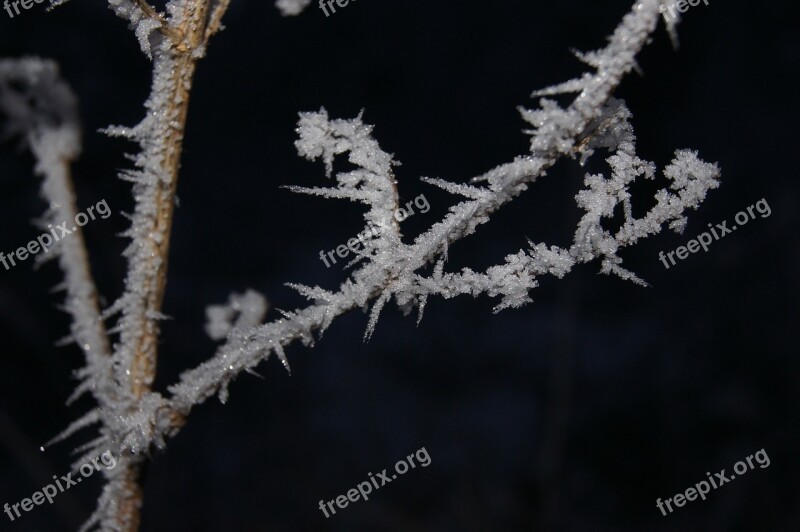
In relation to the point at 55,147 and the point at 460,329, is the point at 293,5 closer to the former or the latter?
the point at 55,147

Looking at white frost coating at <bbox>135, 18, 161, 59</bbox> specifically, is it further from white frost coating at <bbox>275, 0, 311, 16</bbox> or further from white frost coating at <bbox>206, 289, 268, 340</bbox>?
white frost coating at <bbox>206, 289, 268, 340</bbox>

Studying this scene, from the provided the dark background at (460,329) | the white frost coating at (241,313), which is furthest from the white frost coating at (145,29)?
the dark background at (460,329)

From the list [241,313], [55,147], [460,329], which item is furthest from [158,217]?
[460,329]

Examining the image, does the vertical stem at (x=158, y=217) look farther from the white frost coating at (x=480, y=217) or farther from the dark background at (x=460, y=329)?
the dark background at (x=460, y=329)

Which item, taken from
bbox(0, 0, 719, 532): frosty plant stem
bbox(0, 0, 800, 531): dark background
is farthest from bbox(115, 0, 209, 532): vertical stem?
bbox(0, 0, 800, 531): dark background

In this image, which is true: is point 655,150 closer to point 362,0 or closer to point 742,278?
point 742,278

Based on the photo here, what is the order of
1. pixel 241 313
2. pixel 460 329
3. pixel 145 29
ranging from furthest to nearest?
pixel 460 329
pixel 241 313
pixel 145 29
